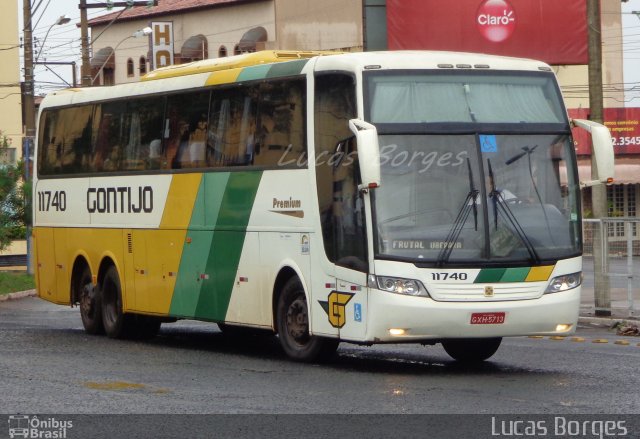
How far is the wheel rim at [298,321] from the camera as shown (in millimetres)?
16141

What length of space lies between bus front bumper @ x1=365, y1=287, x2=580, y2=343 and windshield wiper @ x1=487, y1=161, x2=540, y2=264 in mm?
510

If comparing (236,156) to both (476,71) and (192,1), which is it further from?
(192,1)

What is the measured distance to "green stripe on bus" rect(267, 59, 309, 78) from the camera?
16.3 metres

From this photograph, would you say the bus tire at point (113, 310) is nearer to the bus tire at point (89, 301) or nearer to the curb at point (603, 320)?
the bus tire at point (89, 301)

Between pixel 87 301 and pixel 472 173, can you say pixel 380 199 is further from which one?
pixel 87 301

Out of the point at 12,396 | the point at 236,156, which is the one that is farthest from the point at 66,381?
the point at 236,156

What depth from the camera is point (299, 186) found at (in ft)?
52.9

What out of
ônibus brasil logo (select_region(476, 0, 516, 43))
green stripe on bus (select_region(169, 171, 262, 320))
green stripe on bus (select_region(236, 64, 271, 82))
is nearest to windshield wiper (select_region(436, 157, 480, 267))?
green stripe on bus (select_region(169, 171, 262, 320))

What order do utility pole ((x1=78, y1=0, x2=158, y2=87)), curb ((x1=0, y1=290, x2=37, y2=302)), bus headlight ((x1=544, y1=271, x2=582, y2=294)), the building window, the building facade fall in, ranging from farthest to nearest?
1. the building window
2. the building facade
3. utility pole ((x1=78, y1=0, x2=158, y2=87))
4. curb ((x1=0, y1=290, x2=37, y2=302))
5. bus headlight ((x1=544, y1=271, x2=582, y2=294))

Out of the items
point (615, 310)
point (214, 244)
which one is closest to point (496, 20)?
point (615, 310)

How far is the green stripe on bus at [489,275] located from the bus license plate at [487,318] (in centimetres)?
32

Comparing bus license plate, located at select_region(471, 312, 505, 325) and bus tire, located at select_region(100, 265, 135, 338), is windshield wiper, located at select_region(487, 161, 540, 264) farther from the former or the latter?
bus tire, located at select_region(100, 265, 135, 338)

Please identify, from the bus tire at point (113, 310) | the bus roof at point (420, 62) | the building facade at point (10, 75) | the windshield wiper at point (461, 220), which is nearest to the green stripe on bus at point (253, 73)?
the bus roof at point (420, 62)

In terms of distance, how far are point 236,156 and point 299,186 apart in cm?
157
